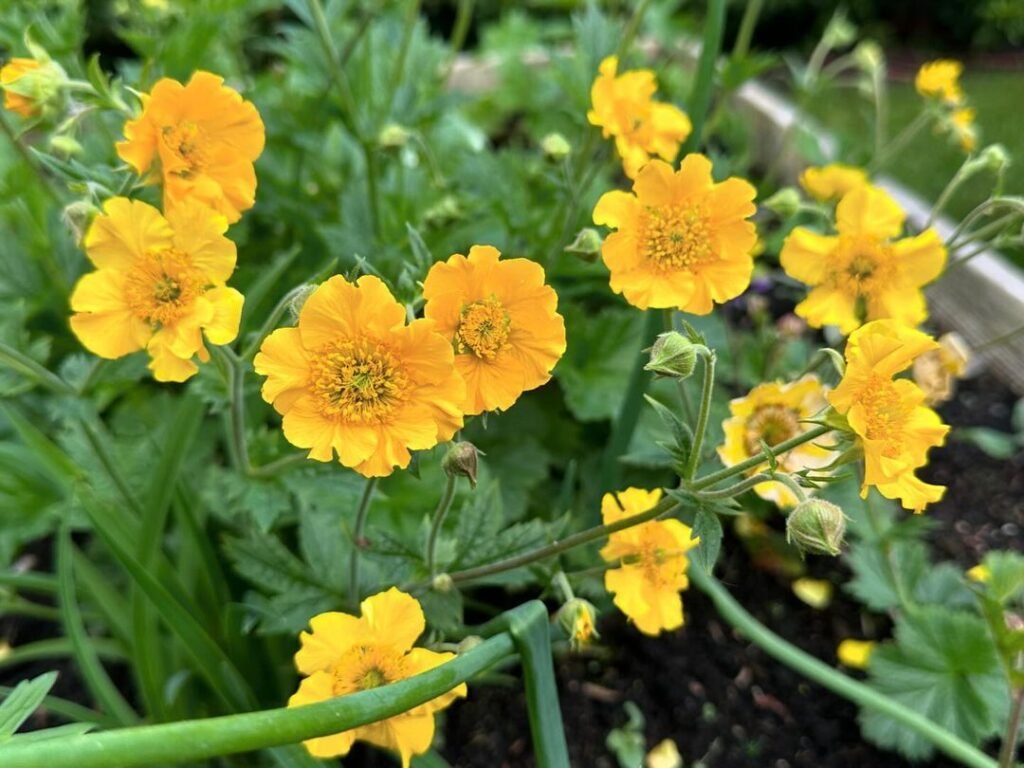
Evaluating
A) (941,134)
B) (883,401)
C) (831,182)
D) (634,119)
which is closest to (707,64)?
(634,119)

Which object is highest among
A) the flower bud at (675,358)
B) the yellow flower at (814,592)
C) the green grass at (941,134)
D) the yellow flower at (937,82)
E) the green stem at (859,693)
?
the yellow flower at (937,82)

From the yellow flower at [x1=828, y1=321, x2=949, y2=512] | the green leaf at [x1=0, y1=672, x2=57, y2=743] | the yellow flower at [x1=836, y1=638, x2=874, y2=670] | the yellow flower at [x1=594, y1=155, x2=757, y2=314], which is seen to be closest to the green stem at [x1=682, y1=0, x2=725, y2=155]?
the yellow flower at [x1=594, y1=155, x2=757, y2=314]

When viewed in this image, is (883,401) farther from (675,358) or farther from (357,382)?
Answer: (357,382)

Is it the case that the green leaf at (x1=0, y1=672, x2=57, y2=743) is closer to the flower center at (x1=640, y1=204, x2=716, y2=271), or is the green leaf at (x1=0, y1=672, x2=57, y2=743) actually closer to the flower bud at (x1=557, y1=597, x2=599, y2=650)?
the flower bud at (x1=557, y1=597, x2=599, y2=650)

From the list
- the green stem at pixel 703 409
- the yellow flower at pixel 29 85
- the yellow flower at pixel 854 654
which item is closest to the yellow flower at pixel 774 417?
the green stem at pixel 703 409

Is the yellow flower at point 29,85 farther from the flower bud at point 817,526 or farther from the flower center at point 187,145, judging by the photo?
the flower bud at point 817,526
